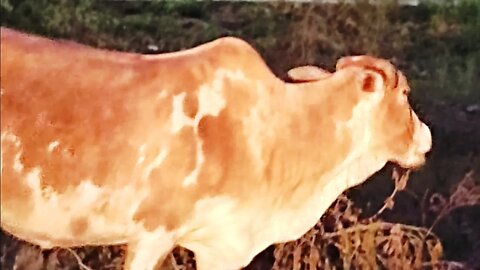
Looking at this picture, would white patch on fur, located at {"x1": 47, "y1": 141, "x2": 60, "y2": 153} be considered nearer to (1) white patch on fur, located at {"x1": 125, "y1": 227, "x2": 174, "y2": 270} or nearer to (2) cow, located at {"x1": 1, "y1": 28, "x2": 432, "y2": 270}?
(2) cow, located at {"x1": 1, "y1": 28, "x2": 432, "y2": 270}

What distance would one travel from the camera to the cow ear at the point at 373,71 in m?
1.13

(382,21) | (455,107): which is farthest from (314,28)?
(455,107)

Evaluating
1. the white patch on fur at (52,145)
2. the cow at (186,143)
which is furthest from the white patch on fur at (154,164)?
the white patch on fur at (52,145)

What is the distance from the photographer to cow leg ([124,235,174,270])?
1047 mm

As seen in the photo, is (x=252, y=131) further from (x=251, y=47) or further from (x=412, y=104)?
(x=412, y=104)

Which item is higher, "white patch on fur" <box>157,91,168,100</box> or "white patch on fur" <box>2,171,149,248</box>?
"white patch on fur" <box>157,91,168,100</box>

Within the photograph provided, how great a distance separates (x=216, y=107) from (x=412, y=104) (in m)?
0.27

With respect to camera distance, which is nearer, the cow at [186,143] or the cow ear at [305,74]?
the cow at [186,143]

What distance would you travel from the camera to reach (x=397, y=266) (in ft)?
3.76

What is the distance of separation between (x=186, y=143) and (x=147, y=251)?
0.14m

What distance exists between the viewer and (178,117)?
1.05 metres

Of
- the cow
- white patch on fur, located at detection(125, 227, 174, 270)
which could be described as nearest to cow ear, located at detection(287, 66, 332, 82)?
the cow

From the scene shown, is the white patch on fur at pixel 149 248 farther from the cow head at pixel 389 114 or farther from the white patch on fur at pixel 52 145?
the cow head at pixel 389 114

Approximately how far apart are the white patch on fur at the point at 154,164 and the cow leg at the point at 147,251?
0.07m
